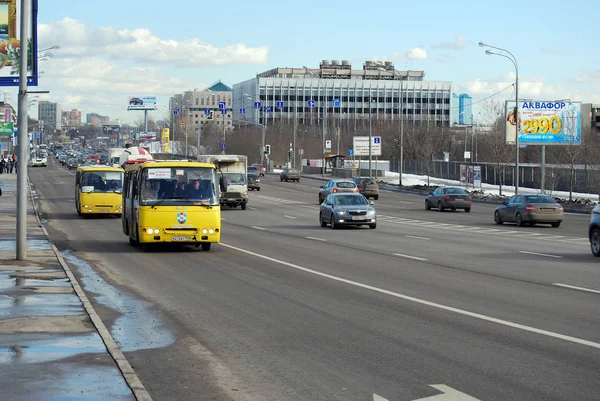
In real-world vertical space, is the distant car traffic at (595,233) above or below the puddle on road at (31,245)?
above

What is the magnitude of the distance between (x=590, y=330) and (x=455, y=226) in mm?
27816

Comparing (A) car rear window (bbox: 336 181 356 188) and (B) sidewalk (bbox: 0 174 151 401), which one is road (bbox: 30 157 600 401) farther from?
(A) car rear window (bbox: 336 181 356 188)

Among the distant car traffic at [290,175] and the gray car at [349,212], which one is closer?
the gray car at [349,212]

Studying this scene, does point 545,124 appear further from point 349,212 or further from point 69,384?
point 69,384

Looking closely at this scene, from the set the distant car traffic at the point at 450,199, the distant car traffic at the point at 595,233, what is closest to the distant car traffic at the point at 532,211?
the distant car traffic at the point at 450,199

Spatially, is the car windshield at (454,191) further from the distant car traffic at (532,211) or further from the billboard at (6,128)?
the billboard at (6,128)

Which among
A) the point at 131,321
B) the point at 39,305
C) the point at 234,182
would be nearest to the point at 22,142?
the point at 39,305

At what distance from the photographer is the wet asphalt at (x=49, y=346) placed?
339 inches

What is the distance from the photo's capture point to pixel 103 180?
4425cm

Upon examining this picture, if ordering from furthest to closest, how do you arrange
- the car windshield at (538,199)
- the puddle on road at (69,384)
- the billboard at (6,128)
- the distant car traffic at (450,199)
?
1. the billboard at (6,128)
2. the distant car traffic at (450,199)
3. the car windshield at (538,199)
4. the puddle on road at (69,384)

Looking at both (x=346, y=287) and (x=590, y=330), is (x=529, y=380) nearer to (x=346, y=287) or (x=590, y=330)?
(x=590, y=330)

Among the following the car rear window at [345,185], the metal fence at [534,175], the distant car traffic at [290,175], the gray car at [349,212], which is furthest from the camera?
the distant car traffic at [290,175]

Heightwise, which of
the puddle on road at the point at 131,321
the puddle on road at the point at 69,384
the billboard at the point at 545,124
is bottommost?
the puddle on road at the point at 131,321

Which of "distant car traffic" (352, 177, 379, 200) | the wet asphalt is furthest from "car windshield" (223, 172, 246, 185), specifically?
the wet asphalt
